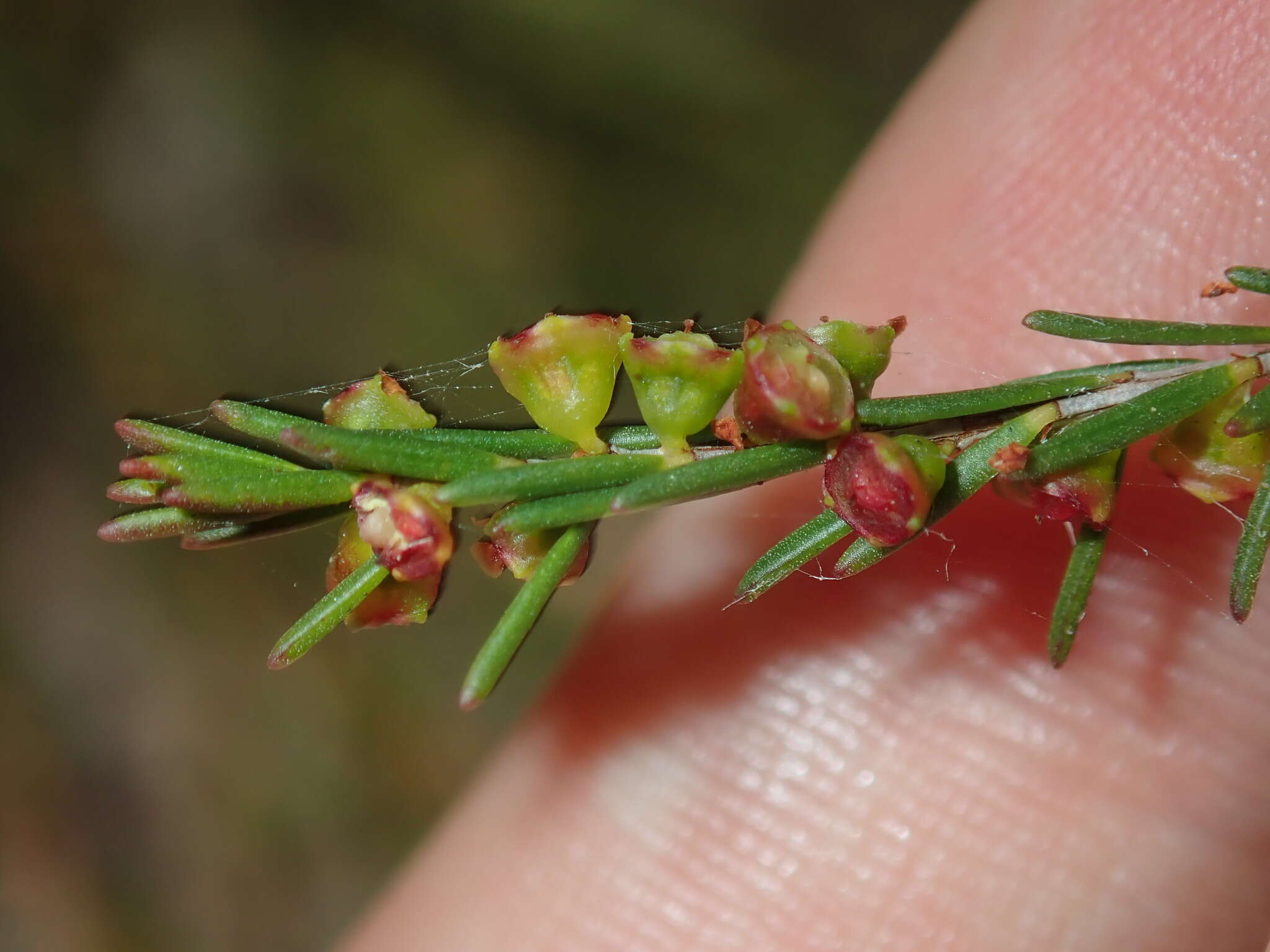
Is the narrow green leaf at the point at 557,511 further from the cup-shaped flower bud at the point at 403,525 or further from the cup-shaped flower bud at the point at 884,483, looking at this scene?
the cup-shaped flower bud at the point at 884,483

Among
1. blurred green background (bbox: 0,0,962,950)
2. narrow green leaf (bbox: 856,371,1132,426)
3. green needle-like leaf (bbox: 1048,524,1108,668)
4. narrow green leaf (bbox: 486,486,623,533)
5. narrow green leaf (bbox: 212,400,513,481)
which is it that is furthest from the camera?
blurred green background (bbox: 0,0,962,950)

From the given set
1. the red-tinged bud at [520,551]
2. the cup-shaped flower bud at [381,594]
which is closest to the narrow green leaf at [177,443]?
the cup-shaped flower bud at [381,594]

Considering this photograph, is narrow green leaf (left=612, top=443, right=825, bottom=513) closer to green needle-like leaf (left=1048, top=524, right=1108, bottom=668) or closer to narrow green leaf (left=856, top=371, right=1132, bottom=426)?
narrow green leaf (left=856, top=371, right=1132, bottom=426)

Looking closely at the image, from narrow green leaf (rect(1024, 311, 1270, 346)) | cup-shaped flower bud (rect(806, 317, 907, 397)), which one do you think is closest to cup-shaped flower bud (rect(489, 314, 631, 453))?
cup-shaped flower bud (rect(806, 317, 907, 397))

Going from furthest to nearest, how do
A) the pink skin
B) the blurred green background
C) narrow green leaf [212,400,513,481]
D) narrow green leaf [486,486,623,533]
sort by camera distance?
the blurred green background
the pink skin
narrow green leaf [486,486,623,533]
narrow green leaf [212,400,513,481]

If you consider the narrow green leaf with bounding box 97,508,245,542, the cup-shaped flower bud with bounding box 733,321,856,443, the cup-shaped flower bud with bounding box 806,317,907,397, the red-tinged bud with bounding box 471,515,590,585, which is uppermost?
the cup-shaped flower bud with bounding box 806,317,907,397

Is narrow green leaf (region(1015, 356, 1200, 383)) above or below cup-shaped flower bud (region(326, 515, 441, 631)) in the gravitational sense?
above

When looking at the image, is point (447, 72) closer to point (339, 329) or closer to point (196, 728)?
point (339, 329)
